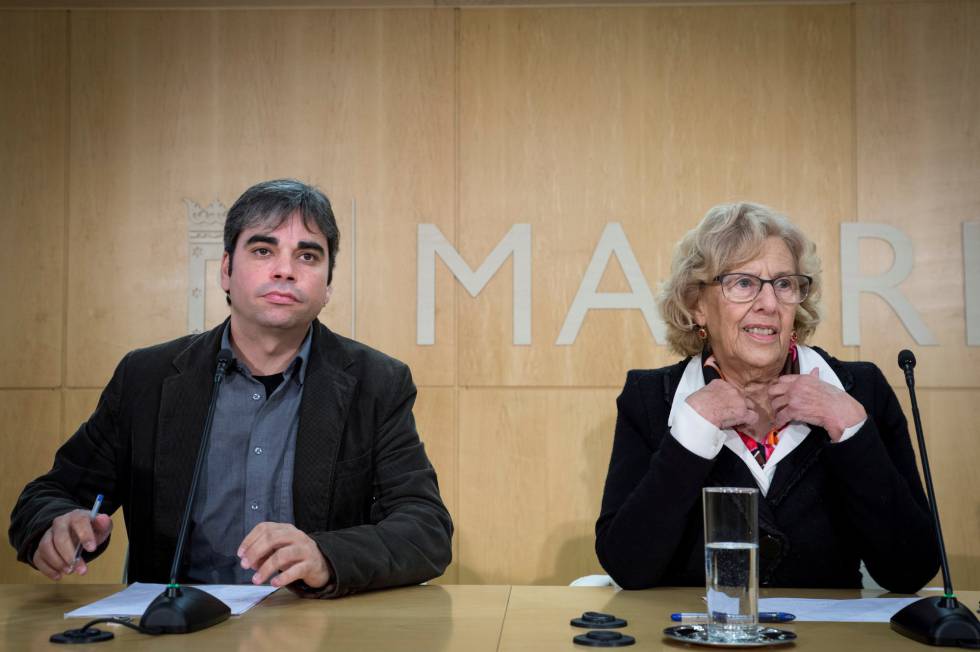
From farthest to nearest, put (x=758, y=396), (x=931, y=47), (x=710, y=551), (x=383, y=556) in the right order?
(x=931, y=47) → (x=758, y=396) → (x=383, y=556) → (x=710, y=551)

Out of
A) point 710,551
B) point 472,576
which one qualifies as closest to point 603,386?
point 472,576

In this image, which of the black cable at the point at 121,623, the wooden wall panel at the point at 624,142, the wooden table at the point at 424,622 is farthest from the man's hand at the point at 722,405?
the wooden wall panel at the point at 624,142

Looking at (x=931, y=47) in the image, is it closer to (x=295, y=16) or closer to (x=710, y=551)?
(x=295, y=16)

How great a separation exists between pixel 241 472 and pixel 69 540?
516 millimetres

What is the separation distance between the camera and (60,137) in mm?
4562

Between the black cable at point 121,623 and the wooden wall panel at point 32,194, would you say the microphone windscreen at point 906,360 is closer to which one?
the black cable at point 121,623

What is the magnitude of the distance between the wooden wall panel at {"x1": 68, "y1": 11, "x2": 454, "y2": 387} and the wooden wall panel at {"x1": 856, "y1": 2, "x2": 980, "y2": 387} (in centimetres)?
181

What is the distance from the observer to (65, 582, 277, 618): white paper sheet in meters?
1.93

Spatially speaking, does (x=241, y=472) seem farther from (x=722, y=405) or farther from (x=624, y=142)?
(x=624, y=142)

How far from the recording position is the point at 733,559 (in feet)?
5.37

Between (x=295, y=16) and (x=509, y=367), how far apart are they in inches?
70.3

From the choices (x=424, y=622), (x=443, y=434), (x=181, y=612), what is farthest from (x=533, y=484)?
(x=181, y=612)

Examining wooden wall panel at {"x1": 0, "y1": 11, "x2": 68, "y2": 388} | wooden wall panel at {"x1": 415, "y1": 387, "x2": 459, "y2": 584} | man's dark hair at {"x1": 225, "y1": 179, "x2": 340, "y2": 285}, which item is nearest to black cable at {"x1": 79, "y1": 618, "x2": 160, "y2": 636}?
man's dark hair at {"x1": 225, "y1": 179, "x2": 340, "y2": 285}

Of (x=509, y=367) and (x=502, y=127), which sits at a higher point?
(x=502, y=127)
